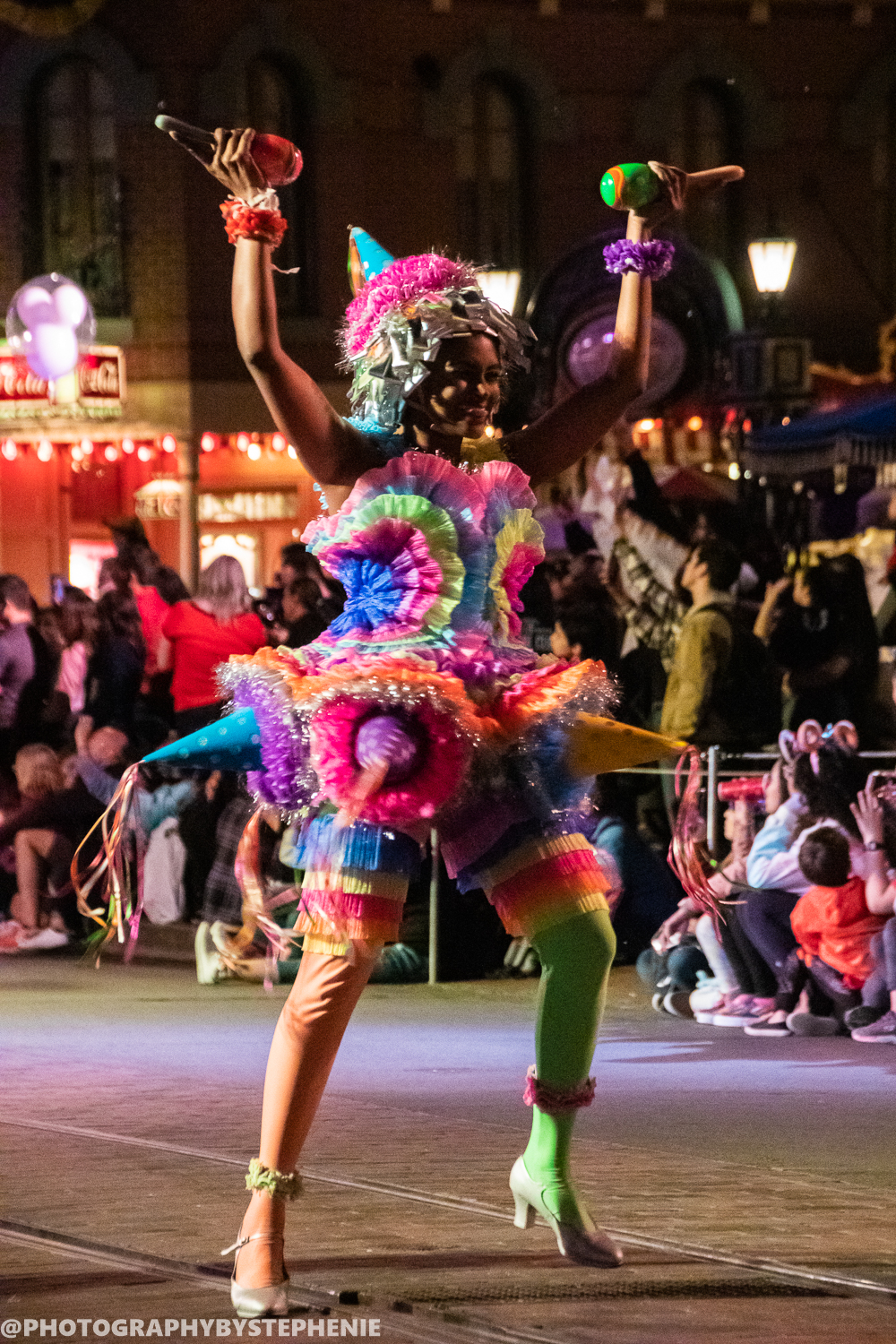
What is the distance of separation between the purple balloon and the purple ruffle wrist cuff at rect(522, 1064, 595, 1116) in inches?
25.7

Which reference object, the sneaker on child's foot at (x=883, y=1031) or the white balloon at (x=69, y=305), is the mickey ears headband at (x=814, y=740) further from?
the white balloon at (x=69, y=305)

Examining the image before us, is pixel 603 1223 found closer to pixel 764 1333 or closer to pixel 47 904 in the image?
pixel 764 1333

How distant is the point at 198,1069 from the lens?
686cm

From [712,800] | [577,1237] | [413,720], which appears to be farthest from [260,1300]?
[712,800]

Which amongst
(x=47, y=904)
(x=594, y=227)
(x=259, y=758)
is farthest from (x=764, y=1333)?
(x=594, y=227)

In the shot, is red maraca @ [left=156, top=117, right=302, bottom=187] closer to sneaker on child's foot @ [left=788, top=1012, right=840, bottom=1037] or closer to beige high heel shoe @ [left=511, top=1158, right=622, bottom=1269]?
beige high heel shoe @ [left=511, top=1158, right=622, bottom=1269]

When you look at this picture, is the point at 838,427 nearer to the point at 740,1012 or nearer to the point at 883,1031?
the point at 740,1012

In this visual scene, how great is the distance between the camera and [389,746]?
3955mm

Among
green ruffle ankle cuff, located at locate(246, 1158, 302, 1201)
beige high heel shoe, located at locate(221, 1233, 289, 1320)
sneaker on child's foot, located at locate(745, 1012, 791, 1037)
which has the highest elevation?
green ruffle ankle cuff, located at locate(246, 1158, 302, 1201)

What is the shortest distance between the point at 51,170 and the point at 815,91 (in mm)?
7786

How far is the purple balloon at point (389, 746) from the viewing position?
396 centimetres

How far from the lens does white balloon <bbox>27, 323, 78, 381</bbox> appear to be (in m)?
14.5

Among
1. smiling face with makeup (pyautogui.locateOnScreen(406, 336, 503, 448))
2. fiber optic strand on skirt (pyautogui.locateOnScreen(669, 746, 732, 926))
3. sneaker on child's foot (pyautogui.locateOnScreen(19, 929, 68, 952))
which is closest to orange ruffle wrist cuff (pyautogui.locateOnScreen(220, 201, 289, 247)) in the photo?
smiling face with makeup (pyautogui.locateOnScreen(406, 336, 503, 448))

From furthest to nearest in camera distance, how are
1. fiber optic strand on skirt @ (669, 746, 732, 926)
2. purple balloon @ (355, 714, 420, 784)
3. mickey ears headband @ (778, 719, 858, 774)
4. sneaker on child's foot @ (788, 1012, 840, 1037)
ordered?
mickey ears headband @ (778, 719, 858, 774)
sneaker on child's foot @ (788, 1012, 840, 1037)
fiber optic strand on skirt @ (669, 746, 732, 926)
purple balloon @ (355, 714, 420, 784)
